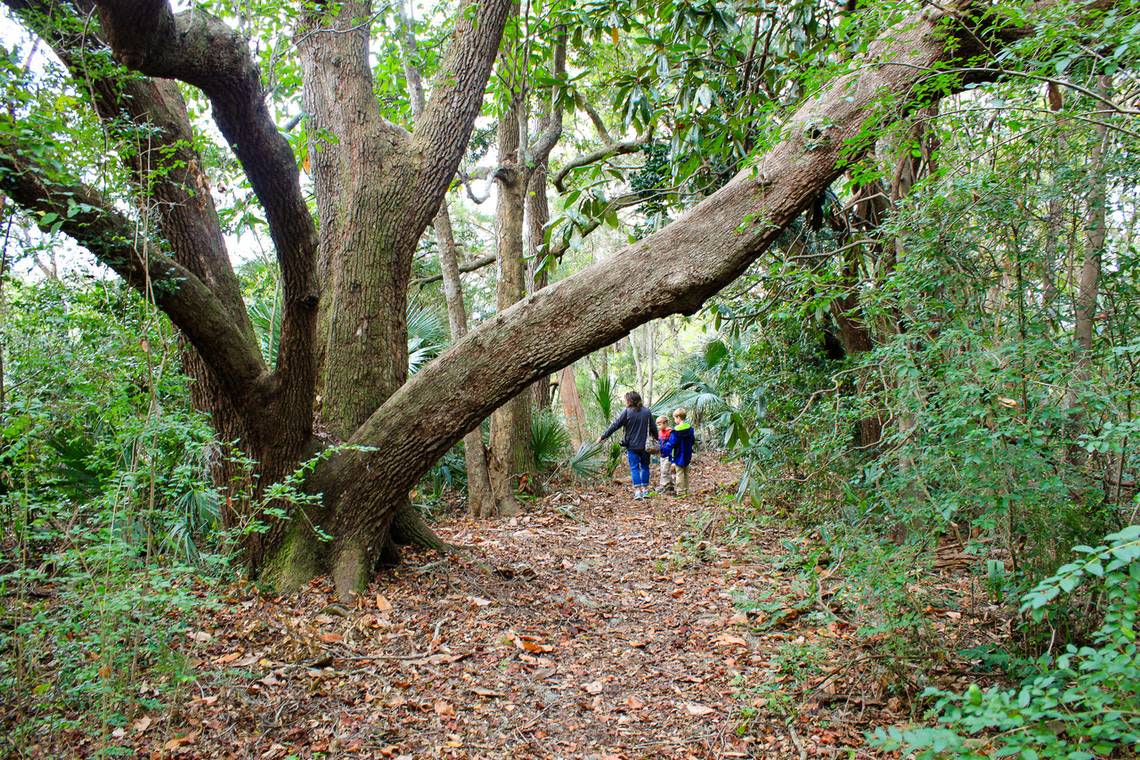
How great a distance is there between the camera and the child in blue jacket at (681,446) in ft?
32.3

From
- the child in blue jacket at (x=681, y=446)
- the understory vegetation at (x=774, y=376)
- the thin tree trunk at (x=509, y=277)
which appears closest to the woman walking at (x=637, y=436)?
the child in blue jacket at (x=681, y=446)

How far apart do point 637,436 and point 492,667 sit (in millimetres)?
6042

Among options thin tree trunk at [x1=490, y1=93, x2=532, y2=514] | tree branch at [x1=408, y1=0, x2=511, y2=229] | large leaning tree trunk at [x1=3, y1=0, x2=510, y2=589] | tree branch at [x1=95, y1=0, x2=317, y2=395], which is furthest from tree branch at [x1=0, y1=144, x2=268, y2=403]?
thin tree trunk at [x1=490, y1=93, x2=532, y2=514]

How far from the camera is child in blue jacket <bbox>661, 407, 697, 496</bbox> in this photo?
9852 mm

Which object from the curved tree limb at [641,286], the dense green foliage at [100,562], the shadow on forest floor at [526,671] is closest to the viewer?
the dense green foliage at [100,562]

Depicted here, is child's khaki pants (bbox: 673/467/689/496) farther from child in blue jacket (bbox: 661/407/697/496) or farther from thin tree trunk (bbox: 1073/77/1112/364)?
thin tree trunk (bbox: 1073/77/1112/364)

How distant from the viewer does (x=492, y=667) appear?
4.14 metres

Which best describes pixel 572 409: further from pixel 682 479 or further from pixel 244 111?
pixel 244 111

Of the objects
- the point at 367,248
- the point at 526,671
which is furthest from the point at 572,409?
the point at 526,671

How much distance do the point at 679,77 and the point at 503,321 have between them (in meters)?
2.52

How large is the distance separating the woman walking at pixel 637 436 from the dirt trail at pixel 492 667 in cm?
373

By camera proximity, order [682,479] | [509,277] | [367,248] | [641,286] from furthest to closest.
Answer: [682,479], [509,277], [367,248], [641,286]

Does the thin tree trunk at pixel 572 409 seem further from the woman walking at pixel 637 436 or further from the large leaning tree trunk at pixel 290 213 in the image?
the large leaning tree trunk at pixel 290 213

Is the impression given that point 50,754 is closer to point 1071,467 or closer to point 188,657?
point 188,657
